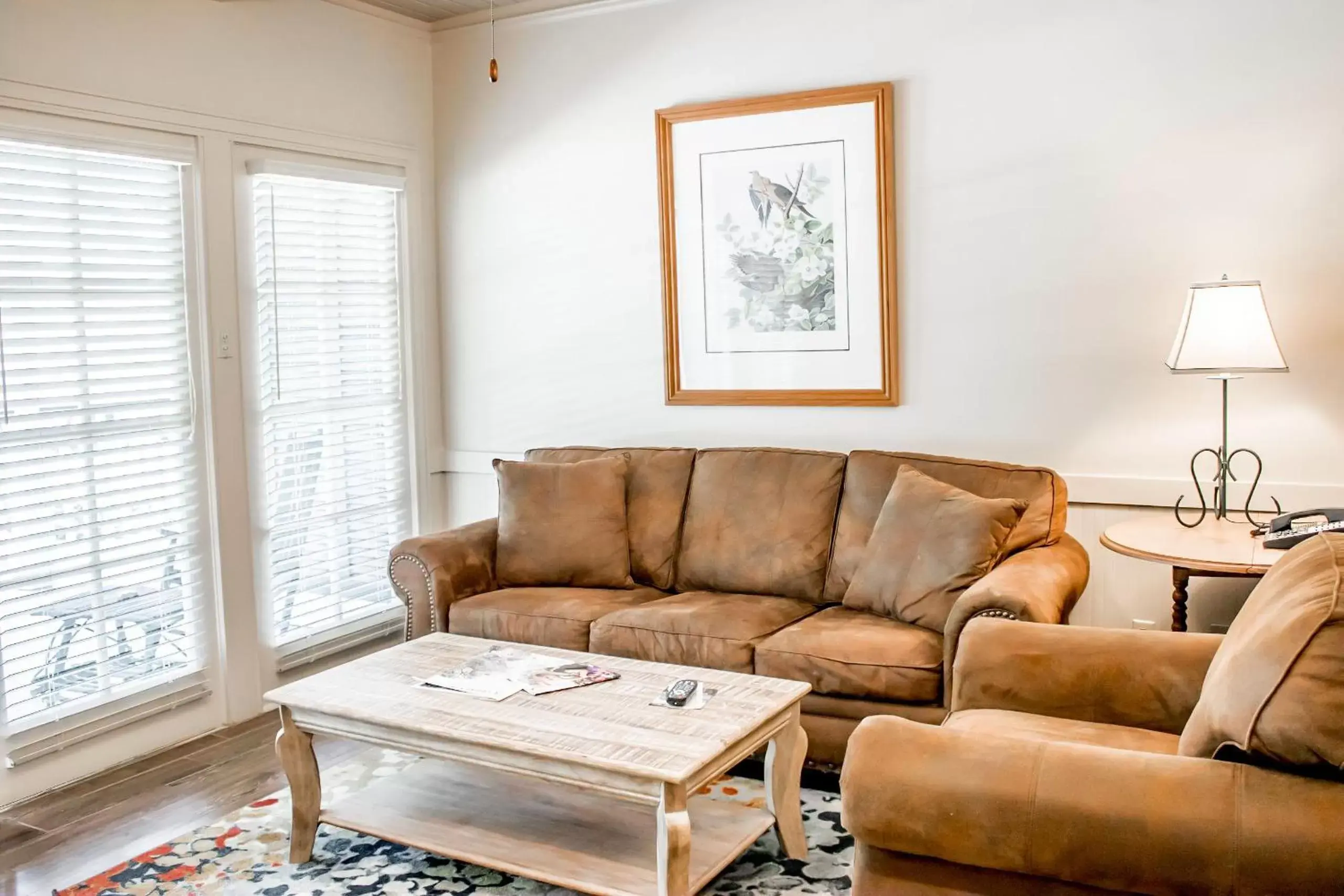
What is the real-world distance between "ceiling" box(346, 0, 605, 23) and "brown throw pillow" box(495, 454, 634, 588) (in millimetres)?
1886

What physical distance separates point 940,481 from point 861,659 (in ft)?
2.36

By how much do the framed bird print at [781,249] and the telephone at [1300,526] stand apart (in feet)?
4.45

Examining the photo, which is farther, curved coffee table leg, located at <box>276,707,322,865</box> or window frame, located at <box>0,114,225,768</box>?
window frame, located at <box>0,114,225,768</box>

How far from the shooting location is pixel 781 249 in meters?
4.32

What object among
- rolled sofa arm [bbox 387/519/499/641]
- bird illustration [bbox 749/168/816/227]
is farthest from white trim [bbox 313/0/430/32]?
rolled sofa arm [bbox 387/519/499/641]

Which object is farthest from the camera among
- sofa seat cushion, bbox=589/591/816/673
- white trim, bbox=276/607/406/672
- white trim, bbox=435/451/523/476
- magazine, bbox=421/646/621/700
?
white trim, bbox=435/451/523/476

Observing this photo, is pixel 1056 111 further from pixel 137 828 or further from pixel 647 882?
pixel 137 828

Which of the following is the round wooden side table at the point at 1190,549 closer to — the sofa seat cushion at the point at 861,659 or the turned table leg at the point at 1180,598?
the turned table leg at the point at 1180,598

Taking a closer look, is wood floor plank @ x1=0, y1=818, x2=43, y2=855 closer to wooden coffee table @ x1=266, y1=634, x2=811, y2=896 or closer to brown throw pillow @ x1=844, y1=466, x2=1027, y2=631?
wooden coffee table @ x1=266, y1=634, x2=811, y2=896

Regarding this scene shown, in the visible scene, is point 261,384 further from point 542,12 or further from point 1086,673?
point 1086,673

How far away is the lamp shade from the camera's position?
3.22 meters

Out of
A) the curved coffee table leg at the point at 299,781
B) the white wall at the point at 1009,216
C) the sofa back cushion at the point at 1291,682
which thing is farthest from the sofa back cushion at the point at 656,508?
the sofa back cushion at the point at 1291,682

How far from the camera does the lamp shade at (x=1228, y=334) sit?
3.22 m

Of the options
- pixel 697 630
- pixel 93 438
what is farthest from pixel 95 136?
pixel 697 630
